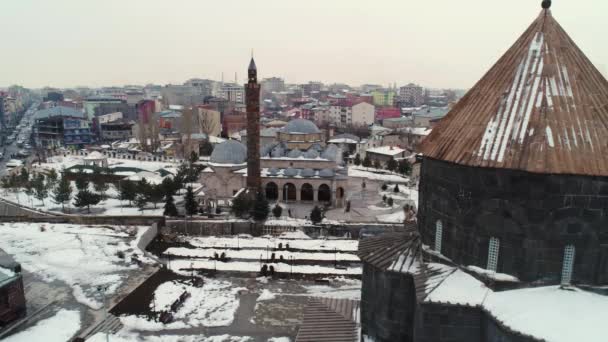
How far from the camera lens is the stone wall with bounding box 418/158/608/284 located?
8898 mm

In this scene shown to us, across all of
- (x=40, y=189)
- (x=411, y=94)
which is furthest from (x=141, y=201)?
(x=411, y=94)

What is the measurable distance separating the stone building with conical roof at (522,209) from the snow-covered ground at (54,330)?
38.6 feet

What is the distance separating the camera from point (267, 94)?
605 ft

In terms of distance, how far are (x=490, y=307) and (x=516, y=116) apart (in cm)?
447

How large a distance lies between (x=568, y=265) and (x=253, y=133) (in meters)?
25.4

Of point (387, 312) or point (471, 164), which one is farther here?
point (387, 312)

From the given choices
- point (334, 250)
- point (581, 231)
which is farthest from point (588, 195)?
point (334, 250)

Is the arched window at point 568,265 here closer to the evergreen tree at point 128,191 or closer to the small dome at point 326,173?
the small dome at point 326,173

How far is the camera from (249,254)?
909 inches

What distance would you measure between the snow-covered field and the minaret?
9348 mm

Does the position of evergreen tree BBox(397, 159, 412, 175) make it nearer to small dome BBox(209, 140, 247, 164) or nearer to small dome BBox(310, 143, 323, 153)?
small dome BBox(310, 143, 323, 153)

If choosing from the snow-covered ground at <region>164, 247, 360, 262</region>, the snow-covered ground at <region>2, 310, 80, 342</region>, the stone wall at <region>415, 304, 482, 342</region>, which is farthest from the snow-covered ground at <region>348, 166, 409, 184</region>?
the stone wall at <region>415, 304, 482, 342</region>

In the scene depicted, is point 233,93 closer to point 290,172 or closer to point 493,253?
point 290,172

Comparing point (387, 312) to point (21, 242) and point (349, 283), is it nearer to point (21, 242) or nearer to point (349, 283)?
point (349, 283)
